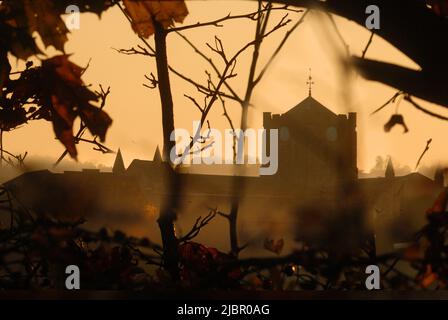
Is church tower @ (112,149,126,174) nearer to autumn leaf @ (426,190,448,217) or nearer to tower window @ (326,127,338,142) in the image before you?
tower window @ (326,127,338,142)

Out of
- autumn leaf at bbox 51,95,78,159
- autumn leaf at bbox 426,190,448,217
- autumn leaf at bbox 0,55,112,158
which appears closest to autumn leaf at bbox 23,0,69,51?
autumn leaf at bbox 0,55,112,158

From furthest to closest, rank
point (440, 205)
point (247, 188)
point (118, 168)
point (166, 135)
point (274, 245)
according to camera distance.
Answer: point (274, 245) → point (118, 168) → point (247, 188) → point (166, 135) → point (440, 205)

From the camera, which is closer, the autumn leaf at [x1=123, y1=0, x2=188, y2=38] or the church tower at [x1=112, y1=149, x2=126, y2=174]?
the autumn leaf at [x1=123, y1=0, x2=188, y2=38]

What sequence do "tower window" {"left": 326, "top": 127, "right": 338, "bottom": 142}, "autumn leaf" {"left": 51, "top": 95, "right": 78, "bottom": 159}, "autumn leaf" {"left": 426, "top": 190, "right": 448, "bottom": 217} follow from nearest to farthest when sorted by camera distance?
"autumn leaf" {"left": 426, "top": 190, "right": 448, "bottom": 217} < "autumn leaf" {"left": 51, "top": 95, "right": 78, "bottom": 159} < "tower window" {"left": 326, "top": 127, "right": 338, "bottom": 142}

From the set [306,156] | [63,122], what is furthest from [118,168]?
[306,156]

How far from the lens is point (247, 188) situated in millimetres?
3154

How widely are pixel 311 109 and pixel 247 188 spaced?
0.46 meters

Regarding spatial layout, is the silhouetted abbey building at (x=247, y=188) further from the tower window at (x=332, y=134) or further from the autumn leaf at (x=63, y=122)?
the autumn leaf at (x=63, y=122)

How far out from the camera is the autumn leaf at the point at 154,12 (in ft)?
7.37

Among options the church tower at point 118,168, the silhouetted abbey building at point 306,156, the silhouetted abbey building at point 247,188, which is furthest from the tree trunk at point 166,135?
the silhouetted abbey building at point 306,156

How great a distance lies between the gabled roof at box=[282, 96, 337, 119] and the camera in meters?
2.87

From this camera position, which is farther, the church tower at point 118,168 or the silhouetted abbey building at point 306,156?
the church tower at point 118,168

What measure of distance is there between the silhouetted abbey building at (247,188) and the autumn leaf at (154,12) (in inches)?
26.7

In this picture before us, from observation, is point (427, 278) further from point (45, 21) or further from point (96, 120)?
point (45, 21)
